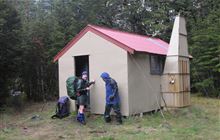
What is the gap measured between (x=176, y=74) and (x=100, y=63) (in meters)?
2.75

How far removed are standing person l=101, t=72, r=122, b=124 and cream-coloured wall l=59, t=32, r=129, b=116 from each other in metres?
0.42

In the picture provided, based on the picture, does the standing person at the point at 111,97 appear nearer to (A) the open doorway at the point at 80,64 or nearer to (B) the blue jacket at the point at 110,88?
(B) the blue jacket at the point at 110,88

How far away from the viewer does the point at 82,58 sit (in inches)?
466

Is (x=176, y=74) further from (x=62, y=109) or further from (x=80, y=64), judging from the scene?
(x=62, y=109)

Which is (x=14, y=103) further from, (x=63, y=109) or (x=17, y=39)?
(x=63, y=109)

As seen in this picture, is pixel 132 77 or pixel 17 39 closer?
pixel 132 77

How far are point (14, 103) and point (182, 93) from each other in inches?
287

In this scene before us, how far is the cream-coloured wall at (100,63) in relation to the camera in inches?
380

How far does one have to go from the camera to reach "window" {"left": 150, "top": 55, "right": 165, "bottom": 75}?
10980 mm

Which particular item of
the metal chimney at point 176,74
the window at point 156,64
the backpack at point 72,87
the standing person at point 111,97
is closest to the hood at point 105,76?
the standing person at point 111,97

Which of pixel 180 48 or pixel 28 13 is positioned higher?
pixel 28 13

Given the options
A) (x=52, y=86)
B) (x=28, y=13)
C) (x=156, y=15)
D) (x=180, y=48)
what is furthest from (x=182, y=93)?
(x=28, y=13)

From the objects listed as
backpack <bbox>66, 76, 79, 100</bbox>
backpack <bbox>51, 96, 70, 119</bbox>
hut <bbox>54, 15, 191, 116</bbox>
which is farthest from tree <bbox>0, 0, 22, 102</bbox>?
backpack <bbox>66, 76, 79, 100</bbox>

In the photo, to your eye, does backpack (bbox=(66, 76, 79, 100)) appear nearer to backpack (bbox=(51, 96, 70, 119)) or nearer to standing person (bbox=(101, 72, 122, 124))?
backpack (bbox=(51, 96, 70, 119))
